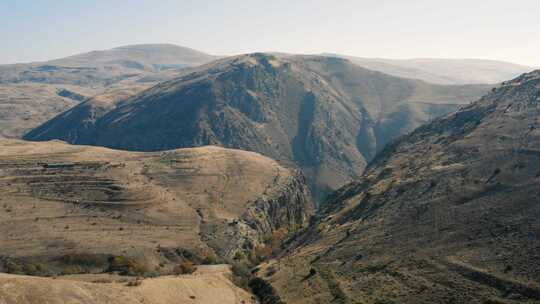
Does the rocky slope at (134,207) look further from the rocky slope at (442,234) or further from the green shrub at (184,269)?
the rocky slope at (442,234)

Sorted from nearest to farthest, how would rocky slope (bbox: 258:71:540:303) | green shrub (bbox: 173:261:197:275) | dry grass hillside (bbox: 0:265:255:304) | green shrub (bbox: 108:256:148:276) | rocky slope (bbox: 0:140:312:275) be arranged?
dry grass hillside (bbox: 0:265:255:304), rocky slope (bbox: 258:71:540:303), green shrub (bbox: 108:256:148:276), green shrub (bbox: 173:261:197:275), rocky slope (bbox: 0:140:312:275)

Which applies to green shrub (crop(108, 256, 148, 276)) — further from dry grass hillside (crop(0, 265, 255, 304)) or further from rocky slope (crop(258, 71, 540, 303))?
rocky slope (crop(258, 71, 540, 303))

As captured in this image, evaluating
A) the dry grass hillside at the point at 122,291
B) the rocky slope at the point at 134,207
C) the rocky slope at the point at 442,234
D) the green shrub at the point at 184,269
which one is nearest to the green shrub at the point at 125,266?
the rocky slope at the point at 134,207

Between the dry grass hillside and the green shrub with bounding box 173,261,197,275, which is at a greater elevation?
the dry grass hillside

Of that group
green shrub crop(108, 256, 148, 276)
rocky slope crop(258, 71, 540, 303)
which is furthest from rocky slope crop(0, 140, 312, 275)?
rocky slope crop(258, 71, 540, 303)

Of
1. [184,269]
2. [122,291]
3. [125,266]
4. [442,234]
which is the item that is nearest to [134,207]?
[125,266]

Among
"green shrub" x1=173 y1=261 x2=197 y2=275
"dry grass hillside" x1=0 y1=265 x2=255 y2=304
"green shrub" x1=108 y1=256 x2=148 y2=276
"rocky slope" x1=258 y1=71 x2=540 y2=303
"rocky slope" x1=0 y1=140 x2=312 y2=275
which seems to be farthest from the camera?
"rocky slope" x1=0 y1=140 x2=312 y2=275

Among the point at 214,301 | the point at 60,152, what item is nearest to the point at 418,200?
the point at 214,301

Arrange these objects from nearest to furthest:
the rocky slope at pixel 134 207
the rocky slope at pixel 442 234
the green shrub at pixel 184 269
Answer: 1. the rocky slope at pixel 442 234
2. the green shrub at pixel 184 269
3. the rocky slope at pixel 134 207
